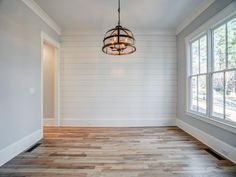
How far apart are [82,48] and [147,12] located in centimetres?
236

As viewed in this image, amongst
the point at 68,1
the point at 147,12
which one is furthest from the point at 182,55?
the point at 68,1

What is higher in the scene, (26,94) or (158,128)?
(26,94)

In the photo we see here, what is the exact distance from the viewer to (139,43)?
5676mm

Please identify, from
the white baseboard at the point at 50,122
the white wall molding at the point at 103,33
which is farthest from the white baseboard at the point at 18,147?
the white wall molding at the point at 103,33

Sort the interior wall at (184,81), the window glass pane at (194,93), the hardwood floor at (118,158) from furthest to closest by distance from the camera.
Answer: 1. the window glass pane at (194,93)
2. the interior wall at (184,81)
3. the hardwood floor at (118,158)

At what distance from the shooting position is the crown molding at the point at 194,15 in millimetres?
3713

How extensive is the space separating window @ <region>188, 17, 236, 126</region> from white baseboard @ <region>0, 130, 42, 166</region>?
151 inches

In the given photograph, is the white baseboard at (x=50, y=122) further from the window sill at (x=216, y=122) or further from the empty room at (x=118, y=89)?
the window sill at (x=216, y=122)

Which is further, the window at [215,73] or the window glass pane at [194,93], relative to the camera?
the window glass pane at [194,93]

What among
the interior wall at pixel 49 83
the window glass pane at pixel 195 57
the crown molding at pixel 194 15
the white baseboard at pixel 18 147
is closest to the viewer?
the white baseboard at pixel 18 147

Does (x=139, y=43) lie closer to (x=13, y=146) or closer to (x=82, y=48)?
(x=82, y=48)

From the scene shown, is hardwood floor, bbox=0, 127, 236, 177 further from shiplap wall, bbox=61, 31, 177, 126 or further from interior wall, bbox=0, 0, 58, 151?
shiplap wall, bbox=61, 31, 177, 126

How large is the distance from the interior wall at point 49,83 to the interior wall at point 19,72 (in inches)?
58.4

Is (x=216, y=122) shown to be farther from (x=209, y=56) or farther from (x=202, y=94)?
(x=209, y=56)
